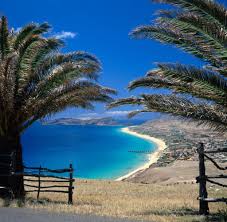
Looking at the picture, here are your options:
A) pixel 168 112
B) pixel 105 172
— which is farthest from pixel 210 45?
pixel 105 172

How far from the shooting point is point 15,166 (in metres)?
15.9

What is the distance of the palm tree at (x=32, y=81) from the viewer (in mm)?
14914

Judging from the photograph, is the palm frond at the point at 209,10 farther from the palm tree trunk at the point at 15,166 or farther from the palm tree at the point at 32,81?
the palm tree trunk at the point at 15,166

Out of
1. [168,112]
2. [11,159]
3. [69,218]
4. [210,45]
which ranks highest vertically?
[210,45]

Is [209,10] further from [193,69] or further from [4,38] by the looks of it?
[4,38]

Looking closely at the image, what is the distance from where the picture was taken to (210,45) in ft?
33.8

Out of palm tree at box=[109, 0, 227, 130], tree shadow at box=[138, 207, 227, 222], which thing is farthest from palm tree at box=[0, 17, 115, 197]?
tree shadow at box=[138, 207, 227, 222]

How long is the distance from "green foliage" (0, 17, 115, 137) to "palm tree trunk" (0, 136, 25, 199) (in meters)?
0.29

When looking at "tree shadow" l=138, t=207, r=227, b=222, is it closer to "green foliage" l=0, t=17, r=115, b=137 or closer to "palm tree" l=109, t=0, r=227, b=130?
"palm tree" l=109, t=0, r=227, b=130

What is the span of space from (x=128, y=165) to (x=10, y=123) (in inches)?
1910

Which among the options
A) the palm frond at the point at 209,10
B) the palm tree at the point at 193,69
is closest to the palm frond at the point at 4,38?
the palm tree at the point at 193,69

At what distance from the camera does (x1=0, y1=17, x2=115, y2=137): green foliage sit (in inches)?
586

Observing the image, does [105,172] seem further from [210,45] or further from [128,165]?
[210,45]

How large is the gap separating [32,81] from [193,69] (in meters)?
6.98
